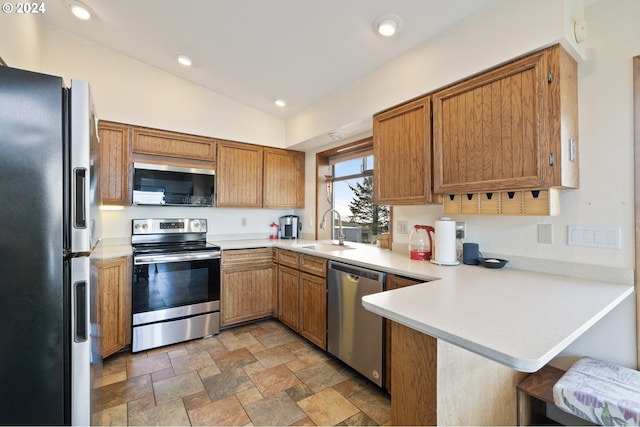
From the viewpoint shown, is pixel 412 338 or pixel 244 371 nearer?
pixel 412 338

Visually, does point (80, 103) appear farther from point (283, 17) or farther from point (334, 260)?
point (334, 260)

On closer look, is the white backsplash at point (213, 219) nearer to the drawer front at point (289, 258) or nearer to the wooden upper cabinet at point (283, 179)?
the wooden upper cabinet at point (283, 179)

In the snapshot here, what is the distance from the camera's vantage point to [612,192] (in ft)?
4.87

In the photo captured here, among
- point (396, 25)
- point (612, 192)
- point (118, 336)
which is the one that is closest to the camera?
point (612, 192)

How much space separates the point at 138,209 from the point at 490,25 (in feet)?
11.3

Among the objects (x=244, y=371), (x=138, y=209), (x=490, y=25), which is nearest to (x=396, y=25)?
(x=490, y=25)

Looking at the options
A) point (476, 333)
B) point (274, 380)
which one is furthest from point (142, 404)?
point (476, 333)

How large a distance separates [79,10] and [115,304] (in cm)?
239

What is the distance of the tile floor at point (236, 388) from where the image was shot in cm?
172

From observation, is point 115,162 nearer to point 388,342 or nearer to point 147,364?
point 147,364

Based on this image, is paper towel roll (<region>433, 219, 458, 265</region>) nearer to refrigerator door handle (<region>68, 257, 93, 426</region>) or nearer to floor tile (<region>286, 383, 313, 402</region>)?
floor tile (<region>286, 383, 313, 402</region>)

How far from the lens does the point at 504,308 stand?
109cm

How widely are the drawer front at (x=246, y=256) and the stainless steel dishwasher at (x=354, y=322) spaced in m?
1.06

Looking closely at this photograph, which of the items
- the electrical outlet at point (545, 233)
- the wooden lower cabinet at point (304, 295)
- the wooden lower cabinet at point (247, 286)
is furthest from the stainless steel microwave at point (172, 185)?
the electrical outlet at point (545, 233)
